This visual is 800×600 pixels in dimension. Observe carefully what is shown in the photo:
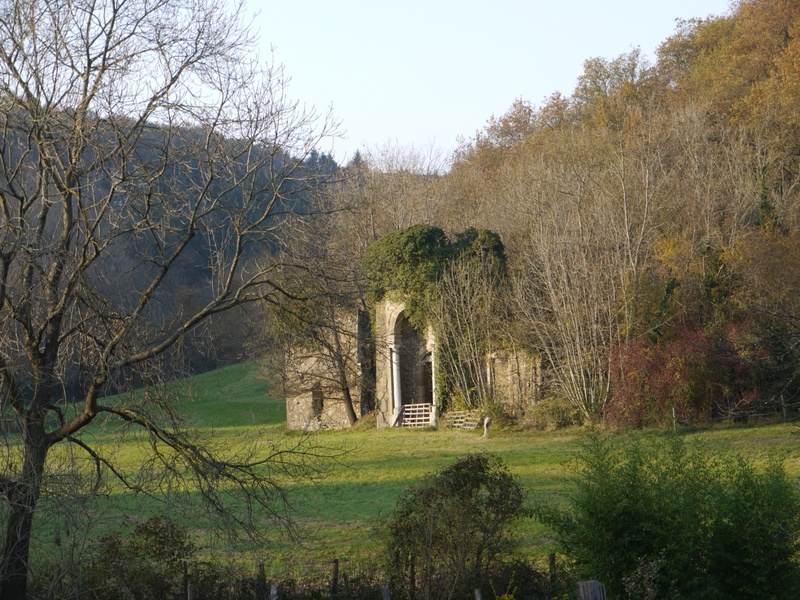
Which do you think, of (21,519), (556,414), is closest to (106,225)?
(21,519)

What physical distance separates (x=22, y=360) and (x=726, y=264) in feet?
69.9

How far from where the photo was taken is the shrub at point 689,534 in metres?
7.68

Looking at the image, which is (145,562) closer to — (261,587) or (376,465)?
(261,587)

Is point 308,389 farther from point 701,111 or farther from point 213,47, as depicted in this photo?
point 213,47

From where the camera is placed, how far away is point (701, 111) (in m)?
30.9

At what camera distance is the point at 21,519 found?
662 centimetres

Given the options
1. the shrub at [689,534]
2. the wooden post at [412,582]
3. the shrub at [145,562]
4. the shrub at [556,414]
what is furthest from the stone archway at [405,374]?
the shrub at [689,534]

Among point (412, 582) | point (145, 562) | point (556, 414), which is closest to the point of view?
point (412, 582)

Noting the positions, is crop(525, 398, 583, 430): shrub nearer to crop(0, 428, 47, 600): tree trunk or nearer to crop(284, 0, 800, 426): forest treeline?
crop(284, 0, 800, 426): forest treeline

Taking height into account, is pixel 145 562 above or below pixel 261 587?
above

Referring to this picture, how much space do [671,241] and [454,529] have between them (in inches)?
797

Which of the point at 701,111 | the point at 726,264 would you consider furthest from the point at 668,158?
the point at 726,264

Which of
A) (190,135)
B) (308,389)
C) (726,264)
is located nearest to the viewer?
(190,135)

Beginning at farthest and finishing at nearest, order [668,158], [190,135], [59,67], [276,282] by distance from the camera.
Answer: [668,158] → [276,282] → [190,135] → [59,67]
